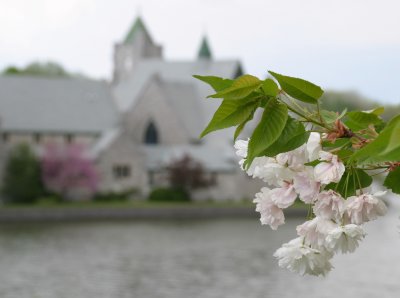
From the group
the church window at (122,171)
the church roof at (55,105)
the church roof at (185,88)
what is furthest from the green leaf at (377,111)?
the church roof at (185,88)

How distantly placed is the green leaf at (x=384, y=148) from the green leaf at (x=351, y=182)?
0.15m

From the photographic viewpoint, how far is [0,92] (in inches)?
2432

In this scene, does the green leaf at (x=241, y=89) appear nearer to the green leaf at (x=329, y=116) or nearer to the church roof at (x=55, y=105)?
the green leaf at (x=329, y=116)

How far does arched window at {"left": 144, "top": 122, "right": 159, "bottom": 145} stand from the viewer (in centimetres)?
6681

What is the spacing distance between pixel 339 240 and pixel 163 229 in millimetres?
41565

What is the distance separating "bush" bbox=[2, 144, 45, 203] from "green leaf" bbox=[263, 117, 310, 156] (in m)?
50.8

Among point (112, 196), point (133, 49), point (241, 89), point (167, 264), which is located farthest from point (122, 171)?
point (241, 89)

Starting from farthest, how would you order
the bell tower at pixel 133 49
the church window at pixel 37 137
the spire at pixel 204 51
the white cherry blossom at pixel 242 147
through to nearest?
the bell tower at pixel 133 49 → the spire at pixel 204 51 → the church window at pixel 37 137 → the white cherry blossom at pixel 242 147

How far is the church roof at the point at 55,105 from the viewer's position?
61.1 meters

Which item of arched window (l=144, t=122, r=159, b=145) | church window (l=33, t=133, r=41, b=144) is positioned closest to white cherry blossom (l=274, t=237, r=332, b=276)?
church window (l=33, t=133, r=41, b=144)

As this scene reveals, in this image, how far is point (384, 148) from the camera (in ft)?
5.75

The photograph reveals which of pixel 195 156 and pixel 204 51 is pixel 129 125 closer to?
pixel 195 156

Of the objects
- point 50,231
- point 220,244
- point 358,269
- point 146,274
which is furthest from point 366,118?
point 50,231

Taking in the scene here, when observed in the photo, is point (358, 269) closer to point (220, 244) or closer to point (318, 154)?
point (220, 244)
